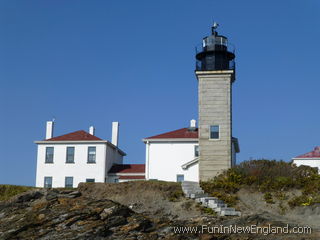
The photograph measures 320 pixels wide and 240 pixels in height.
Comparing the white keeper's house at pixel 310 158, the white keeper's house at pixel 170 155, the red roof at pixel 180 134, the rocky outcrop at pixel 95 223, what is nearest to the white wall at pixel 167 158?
the white keeper's house at pixel 170 155

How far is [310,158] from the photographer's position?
43.0 metres

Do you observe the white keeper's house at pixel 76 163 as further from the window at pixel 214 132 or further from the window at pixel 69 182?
the window at pixel 214 132

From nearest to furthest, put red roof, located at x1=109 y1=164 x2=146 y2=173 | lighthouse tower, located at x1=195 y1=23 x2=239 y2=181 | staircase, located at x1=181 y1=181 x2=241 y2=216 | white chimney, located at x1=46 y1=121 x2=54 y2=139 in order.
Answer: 1. staircase, located at x1=181 y1=181 x2=241 y2=216
2. lighthouse tower, located at x1=195 y1=23 x2=239 y2=181
3. red roof, located at x1=109 y1=164 x2=146 y2=173
4. white chimney, located at x1=46 y1=121 x2=54 y2=139

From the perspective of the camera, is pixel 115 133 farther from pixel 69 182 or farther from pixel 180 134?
pixel 180 134

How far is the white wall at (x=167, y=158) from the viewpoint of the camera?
33.6m

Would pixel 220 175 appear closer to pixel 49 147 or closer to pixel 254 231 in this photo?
pixel 254 231

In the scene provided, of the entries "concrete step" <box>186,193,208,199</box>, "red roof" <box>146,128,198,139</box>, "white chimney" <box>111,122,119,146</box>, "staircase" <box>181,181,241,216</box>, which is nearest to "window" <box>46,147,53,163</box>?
"white chimney" <box>111,122,119,146</box>

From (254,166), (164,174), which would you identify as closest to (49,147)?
(164,174)

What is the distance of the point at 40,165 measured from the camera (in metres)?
35.6

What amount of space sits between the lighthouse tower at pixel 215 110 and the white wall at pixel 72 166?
30.1 feet

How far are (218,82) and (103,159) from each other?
10245 mm

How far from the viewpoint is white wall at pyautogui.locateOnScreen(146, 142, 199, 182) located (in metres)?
33.6

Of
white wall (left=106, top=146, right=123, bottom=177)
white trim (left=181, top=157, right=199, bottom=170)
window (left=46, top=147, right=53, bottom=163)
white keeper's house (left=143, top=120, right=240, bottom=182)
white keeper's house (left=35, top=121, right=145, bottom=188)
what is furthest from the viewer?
white wall (left=106, top=146, right=123, bottom=177)

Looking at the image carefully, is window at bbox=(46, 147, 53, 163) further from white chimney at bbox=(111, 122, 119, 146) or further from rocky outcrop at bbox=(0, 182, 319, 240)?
rocky outcrop at bbox=(0, 182, 319, 240)
